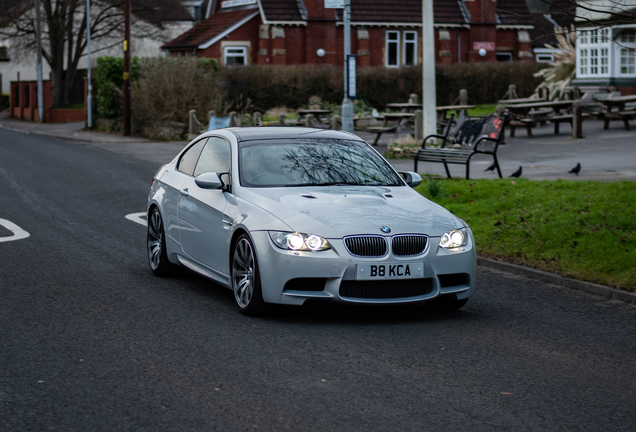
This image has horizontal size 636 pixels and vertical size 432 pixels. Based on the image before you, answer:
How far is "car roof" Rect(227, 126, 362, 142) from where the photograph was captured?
Answer: 8.37m

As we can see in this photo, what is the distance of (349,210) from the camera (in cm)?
711

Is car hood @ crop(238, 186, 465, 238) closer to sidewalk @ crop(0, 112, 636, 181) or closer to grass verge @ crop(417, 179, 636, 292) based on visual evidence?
grass verge @ crop(417, 179, 636, 292)

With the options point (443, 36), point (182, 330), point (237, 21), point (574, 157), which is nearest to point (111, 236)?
point (182, 330)

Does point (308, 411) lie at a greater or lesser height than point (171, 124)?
lesser

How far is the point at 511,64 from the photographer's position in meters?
47.2

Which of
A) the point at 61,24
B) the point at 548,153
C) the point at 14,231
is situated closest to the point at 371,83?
the point at 61,24

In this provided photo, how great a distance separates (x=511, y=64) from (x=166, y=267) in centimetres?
4077

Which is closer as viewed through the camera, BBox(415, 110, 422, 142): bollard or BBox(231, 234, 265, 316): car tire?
BBox(231, 234, 265, 316): car tire

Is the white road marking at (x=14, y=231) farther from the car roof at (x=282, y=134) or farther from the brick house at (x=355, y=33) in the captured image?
the brick house at (x=355, y=33)

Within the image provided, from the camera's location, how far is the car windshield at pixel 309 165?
7.89 meters

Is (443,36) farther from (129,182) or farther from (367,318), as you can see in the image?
(367,318)

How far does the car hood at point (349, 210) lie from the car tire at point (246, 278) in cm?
36

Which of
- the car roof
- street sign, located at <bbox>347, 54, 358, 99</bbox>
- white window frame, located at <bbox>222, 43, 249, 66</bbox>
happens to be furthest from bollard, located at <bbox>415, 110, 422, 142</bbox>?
white window frame, located at <bbox>222, 43, 249, 66</bbox>

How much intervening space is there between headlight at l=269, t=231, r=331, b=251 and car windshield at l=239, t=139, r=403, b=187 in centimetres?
Answer: 102
